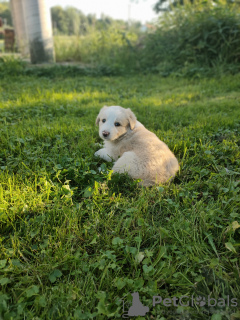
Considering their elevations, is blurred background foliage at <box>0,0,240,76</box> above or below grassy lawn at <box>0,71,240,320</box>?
above

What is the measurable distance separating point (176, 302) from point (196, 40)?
8.54 metres

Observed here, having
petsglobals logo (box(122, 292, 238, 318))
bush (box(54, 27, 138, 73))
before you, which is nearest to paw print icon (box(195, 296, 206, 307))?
petsglobals logo (box(122, 292, 238, 318))

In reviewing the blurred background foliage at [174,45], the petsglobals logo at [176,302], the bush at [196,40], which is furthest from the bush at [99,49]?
the petsglobals logo at [176,302]

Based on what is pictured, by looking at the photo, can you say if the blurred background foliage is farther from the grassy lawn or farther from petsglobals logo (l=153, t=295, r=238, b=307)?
petsglobals logo (l=153, t=295, r=238, b=307)

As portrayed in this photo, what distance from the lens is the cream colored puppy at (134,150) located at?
2.57m

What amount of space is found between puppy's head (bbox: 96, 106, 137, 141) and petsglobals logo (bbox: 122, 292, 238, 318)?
189 cm

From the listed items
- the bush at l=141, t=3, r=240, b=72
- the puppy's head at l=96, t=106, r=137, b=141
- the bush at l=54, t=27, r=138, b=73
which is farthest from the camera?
the bush at l=54, t=27, r=138, b=73

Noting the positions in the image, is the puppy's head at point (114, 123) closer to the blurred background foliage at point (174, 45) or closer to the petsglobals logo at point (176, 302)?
the petsglobals logo at point (176, 302)

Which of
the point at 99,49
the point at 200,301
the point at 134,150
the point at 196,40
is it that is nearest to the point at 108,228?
the point at 200,301

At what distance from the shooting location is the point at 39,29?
8055mm

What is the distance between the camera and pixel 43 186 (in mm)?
2443

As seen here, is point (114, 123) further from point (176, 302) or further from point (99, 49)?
point (99, 49)

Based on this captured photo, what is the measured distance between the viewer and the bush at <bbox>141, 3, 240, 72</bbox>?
7.47 metres

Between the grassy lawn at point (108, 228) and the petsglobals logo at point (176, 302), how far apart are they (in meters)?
0.01
